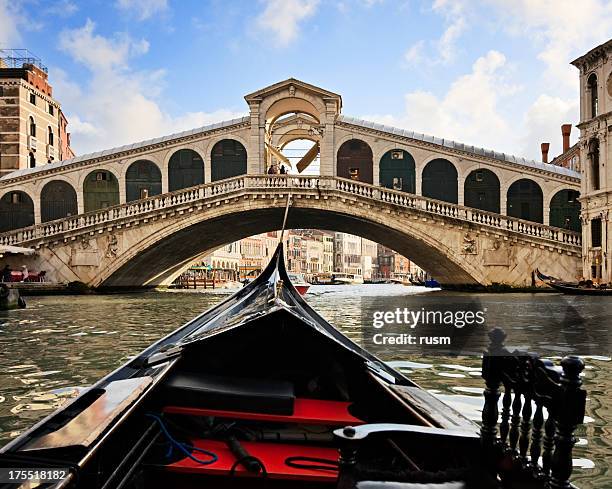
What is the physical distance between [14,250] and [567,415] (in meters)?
12.8

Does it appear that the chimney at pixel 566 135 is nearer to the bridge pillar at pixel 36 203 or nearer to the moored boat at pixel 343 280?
the bridge pillar at pixel 36 203

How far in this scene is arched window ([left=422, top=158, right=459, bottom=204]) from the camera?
46.8 ft

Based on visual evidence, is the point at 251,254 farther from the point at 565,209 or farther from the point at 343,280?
the point at 565,209

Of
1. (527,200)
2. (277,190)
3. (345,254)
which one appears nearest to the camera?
(277,190)

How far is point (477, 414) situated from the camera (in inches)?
109

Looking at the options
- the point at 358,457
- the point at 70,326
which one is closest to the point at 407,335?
the point at 70,326

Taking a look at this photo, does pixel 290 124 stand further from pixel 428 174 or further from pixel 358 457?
pixel 358 457

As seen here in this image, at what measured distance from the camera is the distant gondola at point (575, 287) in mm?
10557

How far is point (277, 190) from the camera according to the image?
13.1m

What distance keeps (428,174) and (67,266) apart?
8.53 metres

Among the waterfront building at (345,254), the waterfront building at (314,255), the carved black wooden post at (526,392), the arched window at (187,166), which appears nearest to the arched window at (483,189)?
the arched window at (187,166)

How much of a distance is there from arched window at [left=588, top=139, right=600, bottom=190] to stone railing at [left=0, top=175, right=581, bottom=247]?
1.11 metres

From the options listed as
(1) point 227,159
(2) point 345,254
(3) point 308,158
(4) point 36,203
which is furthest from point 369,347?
(2) point 345,254

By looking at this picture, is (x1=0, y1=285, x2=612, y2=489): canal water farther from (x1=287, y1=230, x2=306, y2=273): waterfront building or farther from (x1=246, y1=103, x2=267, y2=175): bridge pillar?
(x1=287, y1=230, x2=306, y2=273): waterfront building
